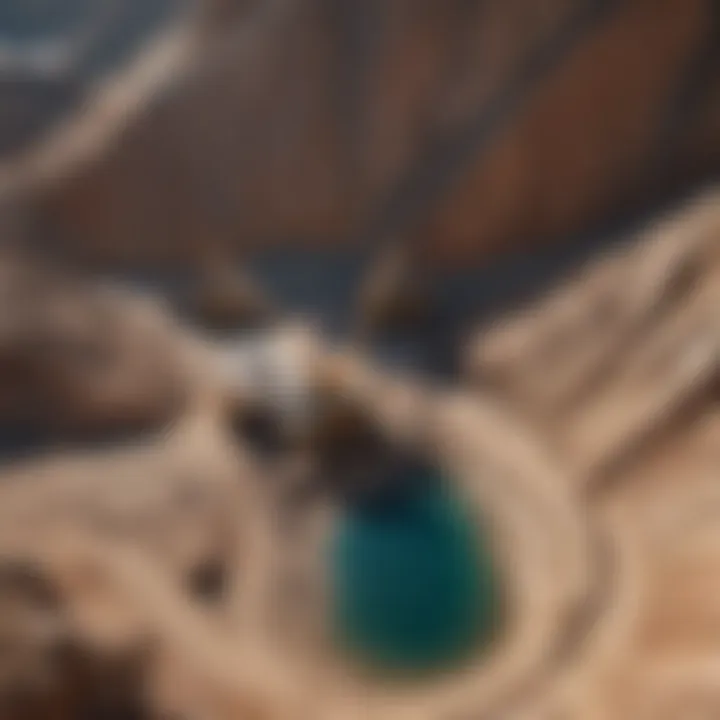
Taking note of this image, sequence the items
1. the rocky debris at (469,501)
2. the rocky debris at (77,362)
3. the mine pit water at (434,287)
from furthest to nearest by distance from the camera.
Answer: the mine pit water at (434,287) < the rocky debris at (77,362) < the rocky debris at (469,501)

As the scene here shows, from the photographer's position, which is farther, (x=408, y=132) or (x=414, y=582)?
(x=408, y=132)

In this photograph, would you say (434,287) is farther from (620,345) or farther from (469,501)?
(469,501)

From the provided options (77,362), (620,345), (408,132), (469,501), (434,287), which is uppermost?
(408,132)

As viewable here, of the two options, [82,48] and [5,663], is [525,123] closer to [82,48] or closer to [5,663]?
[82,48]

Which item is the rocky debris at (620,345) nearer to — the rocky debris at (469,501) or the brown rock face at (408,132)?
the rocky debris at (469,501)

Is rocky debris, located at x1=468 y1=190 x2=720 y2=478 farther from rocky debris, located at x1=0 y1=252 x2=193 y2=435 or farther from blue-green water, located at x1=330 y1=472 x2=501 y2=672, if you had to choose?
rocky debris, located at x1=0 y1=252 x2=193 y2=435

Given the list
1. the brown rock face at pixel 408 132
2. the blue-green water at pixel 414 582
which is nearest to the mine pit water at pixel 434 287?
the brown rock face at pixel 408 132

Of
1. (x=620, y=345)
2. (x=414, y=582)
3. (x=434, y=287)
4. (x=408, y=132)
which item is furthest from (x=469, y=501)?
(x=408, y=132)

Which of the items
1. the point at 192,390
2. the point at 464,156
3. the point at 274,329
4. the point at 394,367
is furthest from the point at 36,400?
the point at 464,156
